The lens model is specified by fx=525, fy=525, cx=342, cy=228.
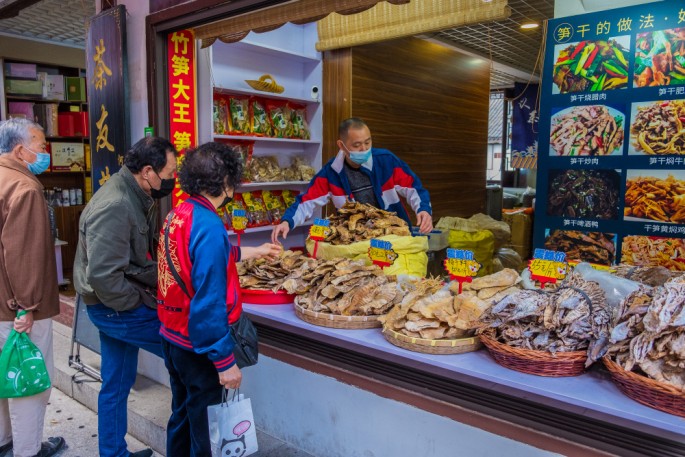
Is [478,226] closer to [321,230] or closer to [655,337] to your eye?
[321,230]

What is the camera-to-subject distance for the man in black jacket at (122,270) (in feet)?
8.02

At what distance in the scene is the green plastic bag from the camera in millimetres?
2641

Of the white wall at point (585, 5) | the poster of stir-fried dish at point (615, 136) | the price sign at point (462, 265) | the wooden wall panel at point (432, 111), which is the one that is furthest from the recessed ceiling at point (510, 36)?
the price sign at point (462, 265)

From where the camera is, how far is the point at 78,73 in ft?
24.7

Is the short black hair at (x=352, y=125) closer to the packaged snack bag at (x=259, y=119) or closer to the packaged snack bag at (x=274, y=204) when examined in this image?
the packaged snack bag at (x=259, y=119)

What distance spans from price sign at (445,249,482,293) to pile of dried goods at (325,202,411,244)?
79cm

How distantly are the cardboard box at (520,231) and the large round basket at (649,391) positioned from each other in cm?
461

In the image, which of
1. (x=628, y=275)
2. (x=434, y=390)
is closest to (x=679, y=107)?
(x=628, y=275)

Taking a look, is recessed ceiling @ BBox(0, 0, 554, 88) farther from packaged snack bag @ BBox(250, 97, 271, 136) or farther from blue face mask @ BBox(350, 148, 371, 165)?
blue face mask @ BBox(350, 148, 371, 165)

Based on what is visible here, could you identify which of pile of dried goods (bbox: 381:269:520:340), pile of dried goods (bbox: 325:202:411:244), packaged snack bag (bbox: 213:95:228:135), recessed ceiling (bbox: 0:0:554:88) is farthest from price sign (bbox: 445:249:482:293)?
recessed ceiling (bbox: 0:0:554:88)

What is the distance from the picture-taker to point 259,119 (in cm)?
477

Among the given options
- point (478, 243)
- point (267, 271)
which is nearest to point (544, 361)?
point (267, 271)

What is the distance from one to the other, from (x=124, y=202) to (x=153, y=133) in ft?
4.16

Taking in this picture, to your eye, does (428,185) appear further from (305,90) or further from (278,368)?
(278,368)
